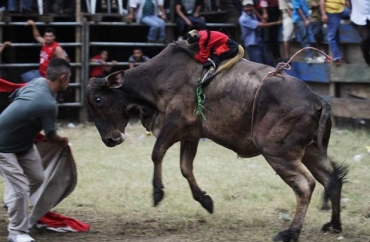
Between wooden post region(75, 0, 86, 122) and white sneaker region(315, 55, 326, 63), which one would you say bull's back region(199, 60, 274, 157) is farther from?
wooden post region(75, 0, 86, 122)

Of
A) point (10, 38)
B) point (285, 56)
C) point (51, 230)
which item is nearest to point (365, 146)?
point (285, 56)

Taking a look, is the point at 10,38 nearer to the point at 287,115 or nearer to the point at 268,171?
the point at 268,171

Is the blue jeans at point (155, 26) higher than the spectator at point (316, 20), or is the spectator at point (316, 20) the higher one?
the spectator at point (316, 20)

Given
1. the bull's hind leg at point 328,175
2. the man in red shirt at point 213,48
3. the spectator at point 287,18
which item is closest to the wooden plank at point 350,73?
the spectator at point 287,18

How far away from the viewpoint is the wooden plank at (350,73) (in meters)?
13.8

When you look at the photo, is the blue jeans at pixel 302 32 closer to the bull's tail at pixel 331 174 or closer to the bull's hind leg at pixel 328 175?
the bull's hind leg at pixel 328 175

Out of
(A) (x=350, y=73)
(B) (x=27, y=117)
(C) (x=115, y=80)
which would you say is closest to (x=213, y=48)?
(C) (x=115, y=80)

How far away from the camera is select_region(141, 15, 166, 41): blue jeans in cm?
1546

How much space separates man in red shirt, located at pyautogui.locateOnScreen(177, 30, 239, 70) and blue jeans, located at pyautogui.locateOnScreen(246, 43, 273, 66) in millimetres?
7017

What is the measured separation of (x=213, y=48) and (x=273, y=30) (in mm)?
7457

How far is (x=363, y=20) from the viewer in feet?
43.9

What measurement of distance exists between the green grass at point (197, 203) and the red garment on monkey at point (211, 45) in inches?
63.9

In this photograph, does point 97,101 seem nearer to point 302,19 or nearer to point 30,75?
point 30,75

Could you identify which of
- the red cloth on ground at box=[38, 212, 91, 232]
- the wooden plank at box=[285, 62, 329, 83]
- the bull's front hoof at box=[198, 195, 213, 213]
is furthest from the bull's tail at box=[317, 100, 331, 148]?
the wooden plank at box=[285, 62, 329, 83]
